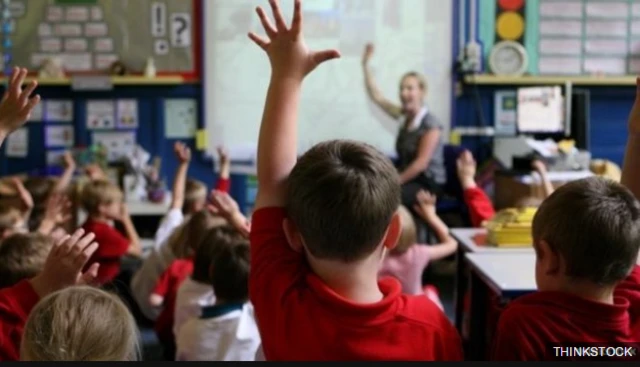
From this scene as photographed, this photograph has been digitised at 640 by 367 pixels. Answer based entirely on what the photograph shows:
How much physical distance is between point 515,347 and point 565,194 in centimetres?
23

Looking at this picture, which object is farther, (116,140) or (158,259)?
(116,140)

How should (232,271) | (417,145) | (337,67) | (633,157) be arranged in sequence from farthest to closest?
(337,67), (417,145), (232,271), (633,157)

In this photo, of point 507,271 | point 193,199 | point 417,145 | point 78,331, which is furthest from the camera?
point 417,145

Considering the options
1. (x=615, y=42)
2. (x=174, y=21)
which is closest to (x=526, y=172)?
(x=615, y=42)

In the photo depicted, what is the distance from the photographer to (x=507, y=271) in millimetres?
2096

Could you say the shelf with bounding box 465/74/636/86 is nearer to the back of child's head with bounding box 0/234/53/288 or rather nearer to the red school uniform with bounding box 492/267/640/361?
the back of child's head with bounding box 0/234/53/288

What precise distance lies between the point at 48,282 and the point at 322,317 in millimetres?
436

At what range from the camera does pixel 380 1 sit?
5.19 meters

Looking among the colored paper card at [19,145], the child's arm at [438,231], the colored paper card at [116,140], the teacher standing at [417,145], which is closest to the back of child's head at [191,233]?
the child's arm at [438,231]

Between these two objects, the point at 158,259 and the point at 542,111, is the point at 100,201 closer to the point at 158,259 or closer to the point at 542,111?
the point at 158,259

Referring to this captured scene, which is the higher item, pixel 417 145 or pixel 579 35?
pixel 579 35

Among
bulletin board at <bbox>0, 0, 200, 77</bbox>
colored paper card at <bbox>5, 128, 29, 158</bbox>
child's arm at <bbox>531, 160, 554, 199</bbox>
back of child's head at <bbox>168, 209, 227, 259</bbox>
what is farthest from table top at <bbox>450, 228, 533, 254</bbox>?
colored paper card at <bbox>5, 128, 29, 158</bbox>

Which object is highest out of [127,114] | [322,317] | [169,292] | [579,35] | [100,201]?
[579,35]

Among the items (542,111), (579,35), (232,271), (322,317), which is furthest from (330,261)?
(579,35)
